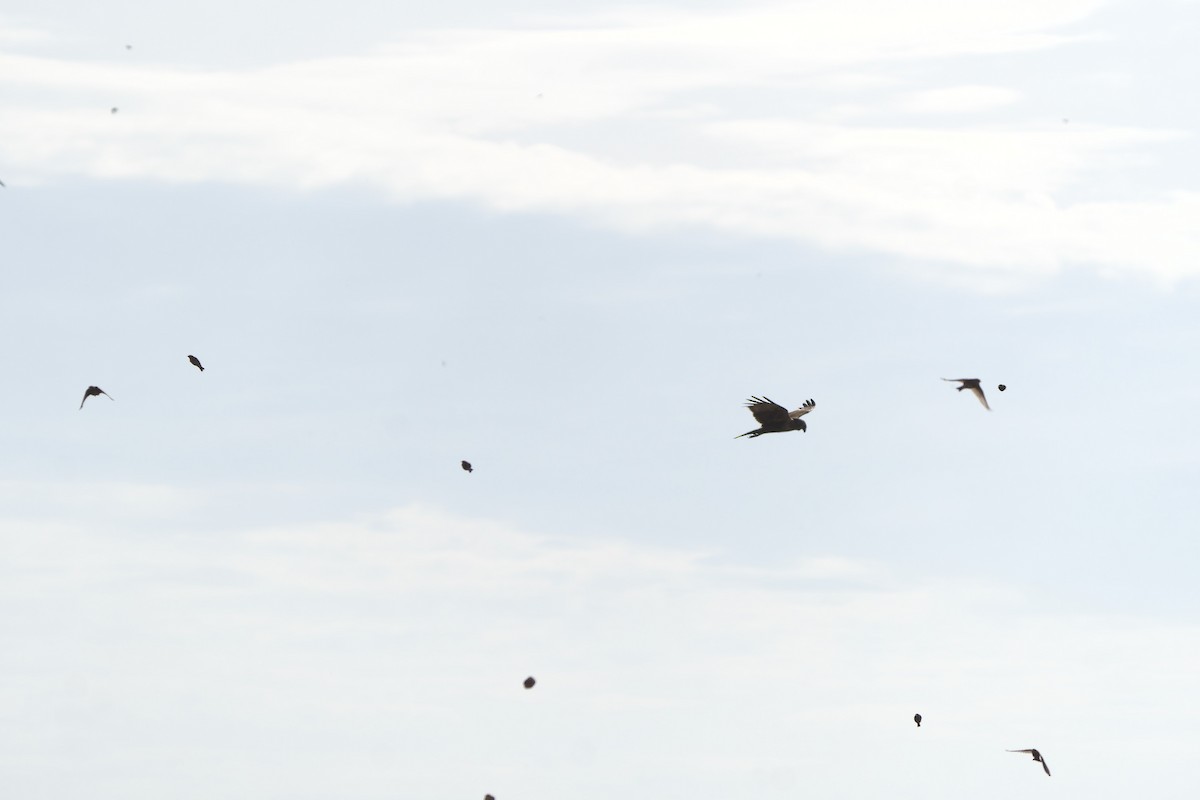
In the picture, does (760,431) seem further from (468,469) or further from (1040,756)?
(1040,756)

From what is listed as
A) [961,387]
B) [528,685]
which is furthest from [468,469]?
[961,387]

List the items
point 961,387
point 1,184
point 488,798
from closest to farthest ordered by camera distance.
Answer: point 1,184, point 488,798, point 961,387

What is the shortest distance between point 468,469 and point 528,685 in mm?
12895

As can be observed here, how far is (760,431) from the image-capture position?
79.9 m

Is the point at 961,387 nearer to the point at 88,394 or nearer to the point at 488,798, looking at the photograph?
the point at 488,798

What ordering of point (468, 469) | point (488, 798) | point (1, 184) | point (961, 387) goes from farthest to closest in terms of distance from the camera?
point (468, 469), point (961, 387), point (488, 798), point (1, 184)

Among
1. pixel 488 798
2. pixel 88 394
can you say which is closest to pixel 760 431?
pixel 488 798

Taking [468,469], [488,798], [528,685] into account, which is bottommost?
[488,798]

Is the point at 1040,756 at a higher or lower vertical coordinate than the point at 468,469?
lower

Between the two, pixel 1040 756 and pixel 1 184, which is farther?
pixel 1040 756

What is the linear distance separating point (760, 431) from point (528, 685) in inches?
779

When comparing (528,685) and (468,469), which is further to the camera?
(468,469)

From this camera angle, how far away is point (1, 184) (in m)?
55.9

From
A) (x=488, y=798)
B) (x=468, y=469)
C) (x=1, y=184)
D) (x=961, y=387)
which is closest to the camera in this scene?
(x=1, y=184)
